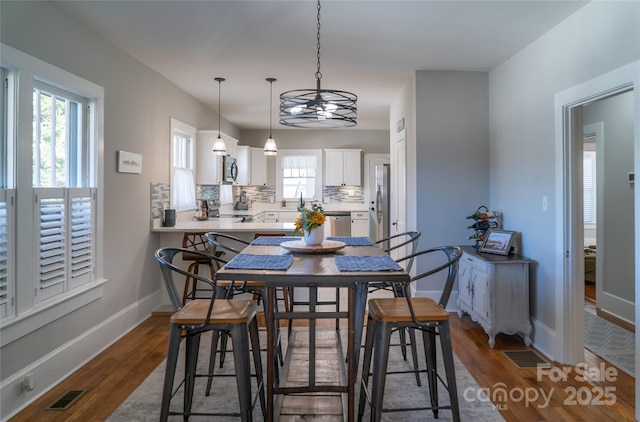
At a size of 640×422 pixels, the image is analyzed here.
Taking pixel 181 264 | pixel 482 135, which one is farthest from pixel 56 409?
pixel 482 135

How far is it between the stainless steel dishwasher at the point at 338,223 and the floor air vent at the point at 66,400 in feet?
18.2

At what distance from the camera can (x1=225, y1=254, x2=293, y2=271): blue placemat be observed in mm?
1964

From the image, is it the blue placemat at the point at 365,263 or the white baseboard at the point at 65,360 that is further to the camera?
the white baseboard at the point at 65,360

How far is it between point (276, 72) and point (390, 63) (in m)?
1.21

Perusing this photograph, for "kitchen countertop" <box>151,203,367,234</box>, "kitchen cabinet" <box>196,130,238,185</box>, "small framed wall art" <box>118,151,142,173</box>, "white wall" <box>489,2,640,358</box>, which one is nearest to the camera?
"white wall" <box>489,2,640,358</box>

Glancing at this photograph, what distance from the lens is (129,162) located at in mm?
3650

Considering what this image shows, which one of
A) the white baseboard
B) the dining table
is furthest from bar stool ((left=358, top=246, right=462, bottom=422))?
the white baseboard

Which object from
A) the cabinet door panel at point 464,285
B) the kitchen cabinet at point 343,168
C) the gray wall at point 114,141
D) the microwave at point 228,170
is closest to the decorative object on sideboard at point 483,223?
the cabinet door panel at point 464,285

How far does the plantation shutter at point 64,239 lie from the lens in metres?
2.58

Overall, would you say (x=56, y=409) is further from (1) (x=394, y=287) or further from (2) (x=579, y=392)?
(2) (x=579, y=392)

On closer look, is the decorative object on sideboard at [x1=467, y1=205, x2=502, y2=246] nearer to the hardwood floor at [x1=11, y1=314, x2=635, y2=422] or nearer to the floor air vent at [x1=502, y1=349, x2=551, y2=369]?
the hardwood floor at [x1=11, y1=314, x2=635, y2=422]

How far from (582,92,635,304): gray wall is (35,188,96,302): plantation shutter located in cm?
467

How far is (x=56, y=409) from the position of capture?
232cm

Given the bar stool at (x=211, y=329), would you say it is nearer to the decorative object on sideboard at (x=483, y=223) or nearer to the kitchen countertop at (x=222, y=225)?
the kitchen countertop at (x=222, y=225)
